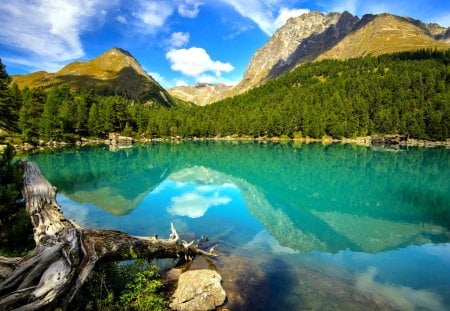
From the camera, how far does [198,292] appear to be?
1313 centimetres

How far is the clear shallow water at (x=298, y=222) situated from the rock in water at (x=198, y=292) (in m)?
0.78

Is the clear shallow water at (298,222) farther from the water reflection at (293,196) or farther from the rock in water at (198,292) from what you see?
the rock in water at (198,292)

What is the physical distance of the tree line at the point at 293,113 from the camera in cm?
11469

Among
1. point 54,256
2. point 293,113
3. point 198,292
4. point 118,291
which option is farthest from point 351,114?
point 54,256

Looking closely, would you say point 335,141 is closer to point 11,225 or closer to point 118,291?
point 118,291

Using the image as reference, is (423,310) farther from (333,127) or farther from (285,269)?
(333,127)

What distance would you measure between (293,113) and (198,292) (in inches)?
5839

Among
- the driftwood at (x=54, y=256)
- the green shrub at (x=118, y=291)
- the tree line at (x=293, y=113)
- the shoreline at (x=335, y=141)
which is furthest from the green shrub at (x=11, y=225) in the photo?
the shoreline at (x=335, y=141)

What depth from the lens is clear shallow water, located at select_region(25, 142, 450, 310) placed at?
50.5 feet

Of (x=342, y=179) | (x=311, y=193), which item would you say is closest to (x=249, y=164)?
(x=342, y=179)

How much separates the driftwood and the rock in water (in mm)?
1973

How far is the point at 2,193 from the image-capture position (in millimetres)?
12094

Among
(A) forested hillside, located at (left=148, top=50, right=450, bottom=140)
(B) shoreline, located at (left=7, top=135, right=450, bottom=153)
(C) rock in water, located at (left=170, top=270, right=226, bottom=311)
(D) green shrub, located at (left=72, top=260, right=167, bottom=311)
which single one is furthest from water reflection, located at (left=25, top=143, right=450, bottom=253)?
(A) forested hillside, located at (left=148, top=50, right=450, bottom=140)

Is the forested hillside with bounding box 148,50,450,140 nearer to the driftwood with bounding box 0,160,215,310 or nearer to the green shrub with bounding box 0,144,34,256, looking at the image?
the driftwood with bounding box 0,160,215,310
